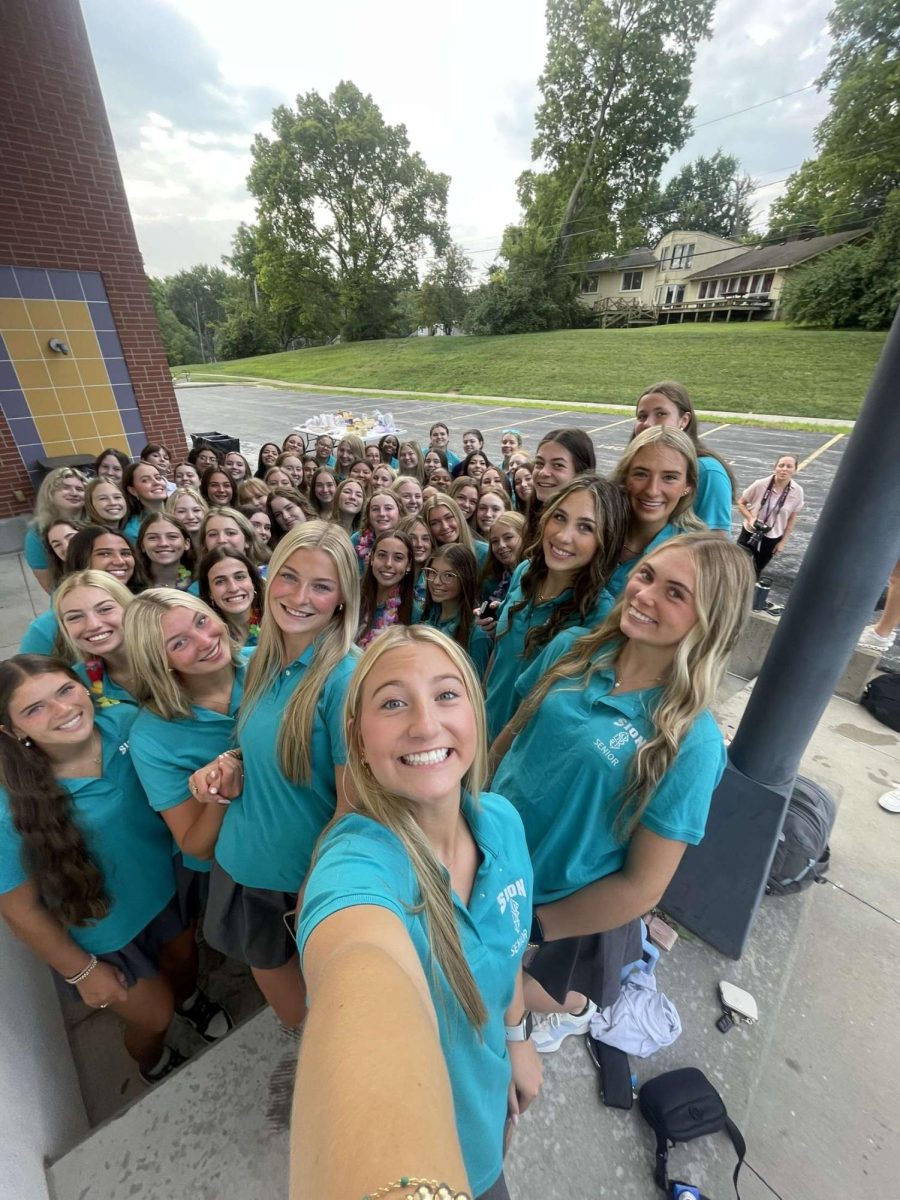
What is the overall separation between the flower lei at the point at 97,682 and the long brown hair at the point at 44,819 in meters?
0.28

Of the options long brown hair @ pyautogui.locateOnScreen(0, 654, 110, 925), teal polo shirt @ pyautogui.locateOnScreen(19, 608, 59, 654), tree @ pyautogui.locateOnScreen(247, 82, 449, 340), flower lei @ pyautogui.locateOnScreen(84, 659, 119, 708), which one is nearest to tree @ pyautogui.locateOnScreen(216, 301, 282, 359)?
tree @ pyautogui.locateOnScreen(247, 82, 449, 340)

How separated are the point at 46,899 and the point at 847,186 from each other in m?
44.4

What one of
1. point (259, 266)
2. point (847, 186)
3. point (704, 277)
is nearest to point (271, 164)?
point (259, 266)

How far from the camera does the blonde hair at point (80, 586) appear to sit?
237 centimetres

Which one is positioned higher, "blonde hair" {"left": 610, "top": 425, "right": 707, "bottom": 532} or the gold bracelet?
"blonde hair" {"left": 610, "top": 425, "right": 707, "bottom": 532}

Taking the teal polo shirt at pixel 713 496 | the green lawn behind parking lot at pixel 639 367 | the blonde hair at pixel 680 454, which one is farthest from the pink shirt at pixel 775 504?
the green lawn behind parking lot at pixel 639 367

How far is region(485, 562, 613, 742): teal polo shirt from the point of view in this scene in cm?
244

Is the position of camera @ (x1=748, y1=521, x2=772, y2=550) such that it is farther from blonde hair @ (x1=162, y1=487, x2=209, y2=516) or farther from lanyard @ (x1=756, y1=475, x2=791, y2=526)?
blonde hair @ (x1=162, y1=487, x2=209, y2=516)

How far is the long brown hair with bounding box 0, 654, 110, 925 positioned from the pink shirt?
6532 millimetres

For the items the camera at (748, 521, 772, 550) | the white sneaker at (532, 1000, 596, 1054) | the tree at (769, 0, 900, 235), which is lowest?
the white sneaker at (532, 1000, 596, 1054)

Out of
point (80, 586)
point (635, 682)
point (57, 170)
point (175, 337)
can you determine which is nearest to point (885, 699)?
point (635, 682)

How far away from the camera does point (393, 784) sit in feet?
3.82

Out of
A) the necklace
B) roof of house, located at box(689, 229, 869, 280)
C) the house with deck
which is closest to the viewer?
the necklace

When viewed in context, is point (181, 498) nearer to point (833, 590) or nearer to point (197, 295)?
point (833, 590)
